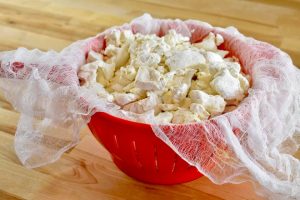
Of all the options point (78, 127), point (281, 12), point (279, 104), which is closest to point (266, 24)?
point (281, 12)

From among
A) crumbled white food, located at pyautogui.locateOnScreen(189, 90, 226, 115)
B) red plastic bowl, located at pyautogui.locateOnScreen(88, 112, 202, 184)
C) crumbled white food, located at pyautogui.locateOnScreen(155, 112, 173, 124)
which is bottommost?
red plastic bowl, located at pyautogui.locateOnScreen(88, 112, 202, 184)

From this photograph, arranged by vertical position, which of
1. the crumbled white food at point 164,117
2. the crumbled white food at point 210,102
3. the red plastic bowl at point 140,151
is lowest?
the red plastic bowl at point 140,151

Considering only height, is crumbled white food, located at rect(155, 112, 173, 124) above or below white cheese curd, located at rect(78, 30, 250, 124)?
below

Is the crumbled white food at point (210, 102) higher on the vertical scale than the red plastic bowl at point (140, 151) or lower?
higher

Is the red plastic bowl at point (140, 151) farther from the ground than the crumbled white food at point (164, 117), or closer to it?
closer to it
